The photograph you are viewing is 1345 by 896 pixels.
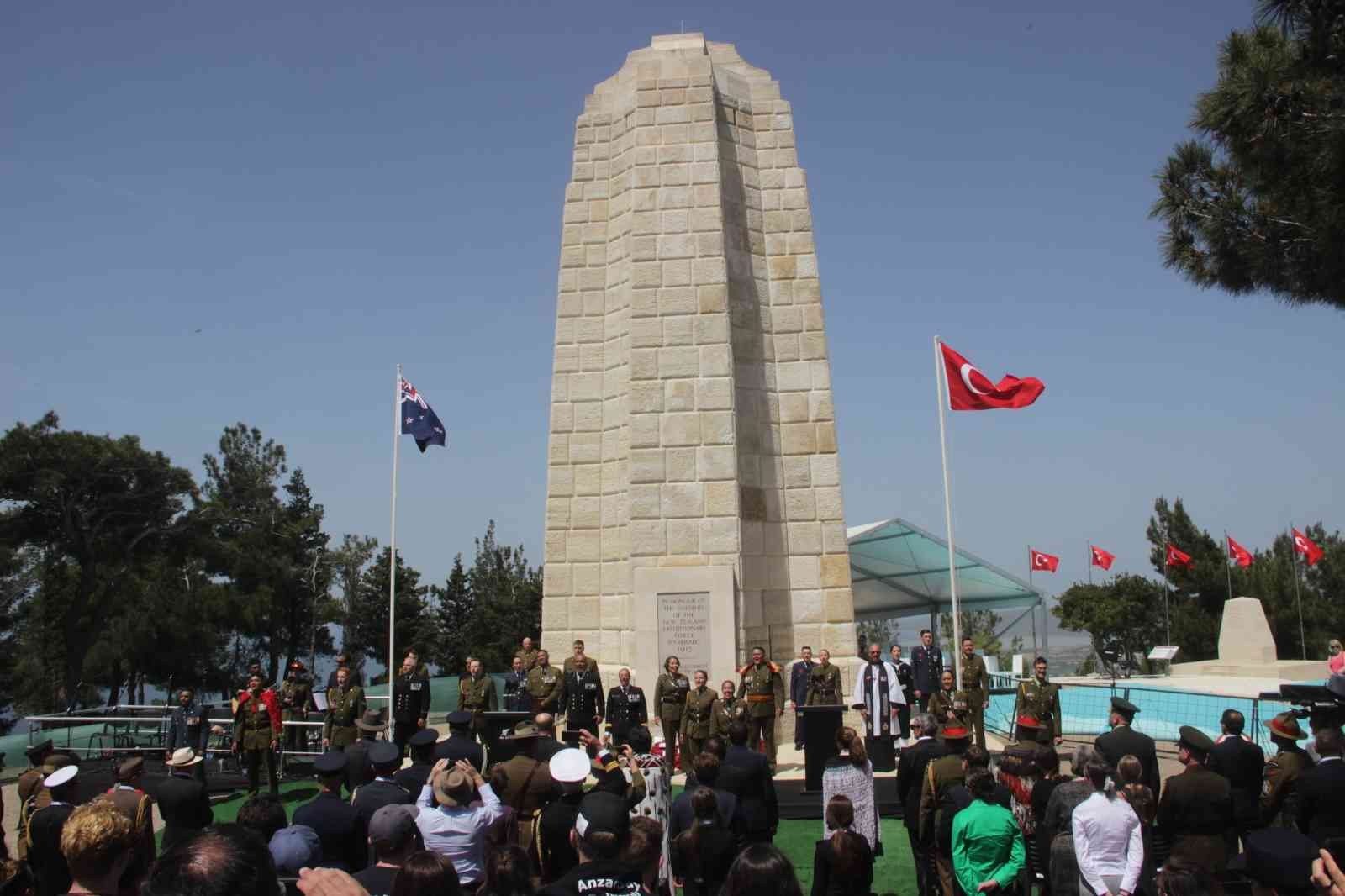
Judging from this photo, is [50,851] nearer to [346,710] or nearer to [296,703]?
[346,710]

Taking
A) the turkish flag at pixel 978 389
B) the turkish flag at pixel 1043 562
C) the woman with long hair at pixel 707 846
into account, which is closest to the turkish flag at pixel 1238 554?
the turkish flag at pixel 1043 562

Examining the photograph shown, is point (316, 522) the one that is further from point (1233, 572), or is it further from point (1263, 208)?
point (1263, 208)

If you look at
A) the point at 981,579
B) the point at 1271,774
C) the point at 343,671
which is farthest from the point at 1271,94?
the point at 981,579

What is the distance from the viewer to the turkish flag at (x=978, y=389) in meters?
15.2

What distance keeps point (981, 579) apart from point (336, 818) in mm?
22342

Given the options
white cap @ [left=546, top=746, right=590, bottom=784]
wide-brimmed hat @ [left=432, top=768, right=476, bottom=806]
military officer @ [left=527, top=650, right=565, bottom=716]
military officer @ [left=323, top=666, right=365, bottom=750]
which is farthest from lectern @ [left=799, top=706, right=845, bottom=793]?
wide-brimmed hat @ [left=432, top=768, right=476, bottom=806]

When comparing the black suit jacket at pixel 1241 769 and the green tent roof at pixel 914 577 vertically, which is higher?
the green tent roof at pixel 914 577

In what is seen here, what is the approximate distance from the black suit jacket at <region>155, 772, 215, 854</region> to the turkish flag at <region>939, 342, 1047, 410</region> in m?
12.1

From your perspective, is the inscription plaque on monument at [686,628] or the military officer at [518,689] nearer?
the military officer at [518,689]

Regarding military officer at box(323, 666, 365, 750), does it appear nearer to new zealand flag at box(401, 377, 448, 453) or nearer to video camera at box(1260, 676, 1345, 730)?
new zealand flag at box(401, 377, 448, 453)

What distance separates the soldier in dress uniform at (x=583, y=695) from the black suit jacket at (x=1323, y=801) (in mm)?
8838

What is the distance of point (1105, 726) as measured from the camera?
817 inches

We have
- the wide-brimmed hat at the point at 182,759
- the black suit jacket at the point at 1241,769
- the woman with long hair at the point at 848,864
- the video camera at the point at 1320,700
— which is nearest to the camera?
the woman with long hair at the point at 848,864

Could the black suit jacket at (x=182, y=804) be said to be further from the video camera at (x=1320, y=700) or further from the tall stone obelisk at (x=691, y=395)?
the tall stone obelisk at (x=691, y=395)
